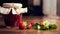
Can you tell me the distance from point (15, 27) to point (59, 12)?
2.09 metres

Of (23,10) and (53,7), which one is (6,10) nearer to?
(23,10)

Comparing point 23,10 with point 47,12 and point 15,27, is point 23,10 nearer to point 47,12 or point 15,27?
point 15,27

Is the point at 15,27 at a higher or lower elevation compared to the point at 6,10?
lower

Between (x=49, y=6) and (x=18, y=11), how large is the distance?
6.32 feet

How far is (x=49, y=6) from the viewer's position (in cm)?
315

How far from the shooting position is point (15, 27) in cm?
129

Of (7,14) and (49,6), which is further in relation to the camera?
(49,6)

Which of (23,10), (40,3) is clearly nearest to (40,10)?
(40,3)

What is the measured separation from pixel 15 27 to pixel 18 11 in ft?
0.32

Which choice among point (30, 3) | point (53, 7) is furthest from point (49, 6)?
point (30, 3)

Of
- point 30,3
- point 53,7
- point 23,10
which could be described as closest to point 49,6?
point 53,7

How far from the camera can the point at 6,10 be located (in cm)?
125

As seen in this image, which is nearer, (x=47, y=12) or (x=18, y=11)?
(x=18, y=11)

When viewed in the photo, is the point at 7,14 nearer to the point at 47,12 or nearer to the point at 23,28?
the point at 23,28
